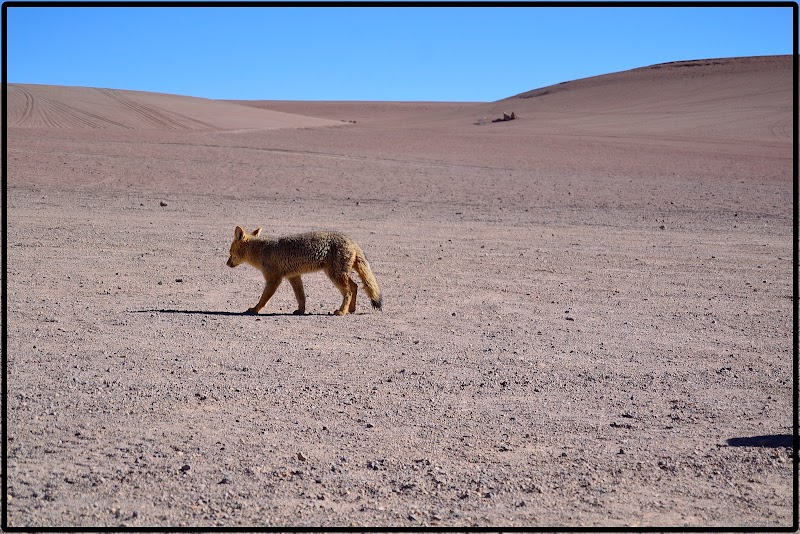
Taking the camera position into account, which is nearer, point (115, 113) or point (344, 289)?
point (344, 289)

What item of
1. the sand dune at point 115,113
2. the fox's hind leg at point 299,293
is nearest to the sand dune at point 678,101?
the sand dune at point 115,113

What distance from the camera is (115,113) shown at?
56.0 m

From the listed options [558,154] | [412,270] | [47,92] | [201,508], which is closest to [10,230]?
[412,270]

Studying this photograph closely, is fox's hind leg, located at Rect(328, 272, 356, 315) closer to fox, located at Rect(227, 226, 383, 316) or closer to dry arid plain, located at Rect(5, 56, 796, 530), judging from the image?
fox, located at Rect(227, 226, 383, 316)

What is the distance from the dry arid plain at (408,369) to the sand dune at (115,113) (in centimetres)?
2784

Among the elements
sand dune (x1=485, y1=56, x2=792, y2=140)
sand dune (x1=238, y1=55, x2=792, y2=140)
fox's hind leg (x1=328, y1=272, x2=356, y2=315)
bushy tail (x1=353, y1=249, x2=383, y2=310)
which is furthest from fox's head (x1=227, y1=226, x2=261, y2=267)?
sand dune (x1=485, y1=56, x2=792, y2=140)

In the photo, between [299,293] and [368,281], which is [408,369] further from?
[299,293]

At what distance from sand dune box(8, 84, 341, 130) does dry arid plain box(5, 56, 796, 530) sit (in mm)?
27835

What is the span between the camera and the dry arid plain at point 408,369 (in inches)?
191

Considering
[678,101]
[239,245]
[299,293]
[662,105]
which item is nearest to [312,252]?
[299,293]

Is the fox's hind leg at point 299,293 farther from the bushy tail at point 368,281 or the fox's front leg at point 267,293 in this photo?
the bushy tail at point 368,281

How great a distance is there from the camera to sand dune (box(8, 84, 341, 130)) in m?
49.6

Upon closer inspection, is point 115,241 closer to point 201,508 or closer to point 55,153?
point 201,508

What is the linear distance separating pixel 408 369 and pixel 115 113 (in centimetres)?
5207
